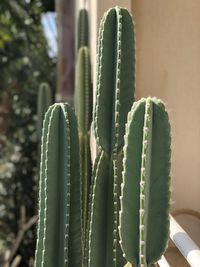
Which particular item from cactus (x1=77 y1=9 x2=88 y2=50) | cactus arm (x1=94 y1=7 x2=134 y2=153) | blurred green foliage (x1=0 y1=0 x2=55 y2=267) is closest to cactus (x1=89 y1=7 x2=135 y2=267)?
cactus arm (x1=94 y1=7 x2=134 y2=153)

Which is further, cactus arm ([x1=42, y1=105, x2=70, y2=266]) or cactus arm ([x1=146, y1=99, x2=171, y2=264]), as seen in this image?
cactus arm ([x1=42, y1=105, x2=70, y2=266])

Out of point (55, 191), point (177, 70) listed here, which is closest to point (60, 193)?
point (55, 191)

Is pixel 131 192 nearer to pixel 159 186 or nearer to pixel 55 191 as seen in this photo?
pixel 159 186

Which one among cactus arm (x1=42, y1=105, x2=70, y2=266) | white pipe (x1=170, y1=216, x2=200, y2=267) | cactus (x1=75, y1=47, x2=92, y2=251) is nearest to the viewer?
white pipe (x1=170, y1=216, x2=200, y2=267)

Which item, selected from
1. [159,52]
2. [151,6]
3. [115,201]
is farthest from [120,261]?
[151,6]

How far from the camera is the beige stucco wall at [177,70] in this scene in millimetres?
2240

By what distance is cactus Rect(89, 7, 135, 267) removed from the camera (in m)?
1.64

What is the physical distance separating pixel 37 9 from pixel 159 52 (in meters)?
4.03

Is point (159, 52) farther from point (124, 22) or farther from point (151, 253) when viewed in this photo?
point (151, 253)

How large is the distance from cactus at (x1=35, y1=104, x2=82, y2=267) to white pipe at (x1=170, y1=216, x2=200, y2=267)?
28 cm

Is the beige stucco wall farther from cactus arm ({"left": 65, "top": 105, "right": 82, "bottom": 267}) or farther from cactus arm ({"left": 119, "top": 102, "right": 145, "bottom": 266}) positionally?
cactus arm ({"left": 119, "top": 102, "right": 145, "bottom": 266})

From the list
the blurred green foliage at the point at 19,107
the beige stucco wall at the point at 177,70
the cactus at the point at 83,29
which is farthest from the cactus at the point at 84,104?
the blurred green foliage at the point at 19,107

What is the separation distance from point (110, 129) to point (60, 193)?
0.24 meters

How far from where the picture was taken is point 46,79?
229 inches
